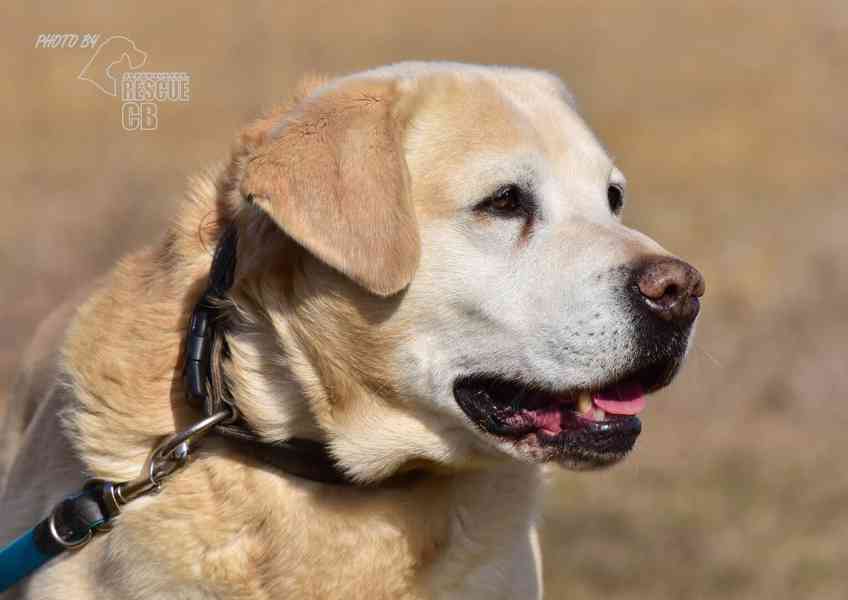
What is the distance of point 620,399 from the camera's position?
11.4ft

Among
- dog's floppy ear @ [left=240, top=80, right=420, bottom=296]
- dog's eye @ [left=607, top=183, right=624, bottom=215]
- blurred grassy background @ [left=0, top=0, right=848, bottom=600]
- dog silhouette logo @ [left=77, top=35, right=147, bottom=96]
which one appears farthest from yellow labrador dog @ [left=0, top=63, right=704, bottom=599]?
dog silhouette logo @ [left=77, top=35, right=147, bottom=96]

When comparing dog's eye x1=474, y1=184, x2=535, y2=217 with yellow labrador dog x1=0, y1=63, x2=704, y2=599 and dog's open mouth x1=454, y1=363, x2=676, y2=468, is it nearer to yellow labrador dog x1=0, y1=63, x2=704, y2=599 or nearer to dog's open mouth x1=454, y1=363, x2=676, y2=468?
yellow labrador dog x1=0, y1=63, x2=704, y2=599

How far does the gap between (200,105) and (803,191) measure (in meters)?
5.49

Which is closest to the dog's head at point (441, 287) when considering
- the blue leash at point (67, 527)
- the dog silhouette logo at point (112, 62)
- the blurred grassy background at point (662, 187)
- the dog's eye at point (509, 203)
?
the dog's eye at point (509, 203)

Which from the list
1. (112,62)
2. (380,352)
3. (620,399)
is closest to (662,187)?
(112,62)

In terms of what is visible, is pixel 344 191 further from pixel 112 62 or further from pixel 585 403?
pixel 112 62

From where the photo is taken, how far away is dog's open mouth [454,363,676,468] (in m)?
3.39

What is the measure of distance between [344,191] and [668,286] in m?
0.80

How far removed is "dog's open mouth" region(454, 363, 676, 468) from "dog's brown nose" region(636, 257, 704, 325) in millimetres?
153

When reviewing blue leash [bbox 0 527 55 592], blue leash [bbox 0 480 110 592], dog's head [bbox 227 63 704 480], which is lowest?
blue leash [bbox 0 527 55 592]

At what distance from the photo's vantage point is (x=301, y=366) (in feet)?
11.5

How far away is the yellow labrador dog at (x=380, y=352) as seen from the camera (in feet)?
10.8

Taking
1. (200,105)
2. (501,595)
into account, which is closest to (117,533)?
(501,595)

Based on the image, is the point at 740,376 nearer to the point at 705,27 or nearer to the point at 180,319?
the point at 180,319
